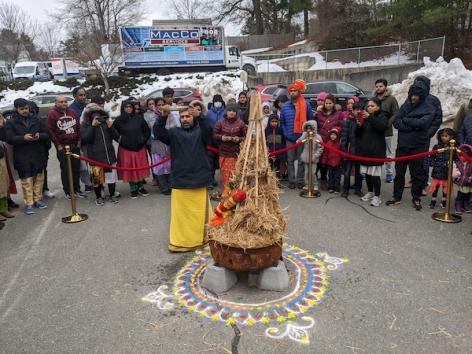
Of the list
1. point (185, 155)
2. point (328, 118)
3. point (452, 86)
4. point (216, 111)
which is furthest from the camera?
point (452, 86)

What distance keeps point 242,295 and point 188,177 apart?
5.06ft

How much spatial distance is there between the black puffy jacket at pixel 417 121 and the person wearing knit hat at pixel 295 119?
5.56ft

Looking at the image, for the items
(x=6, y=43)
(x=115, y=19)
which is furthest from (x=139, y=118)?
(x=6, y=43)

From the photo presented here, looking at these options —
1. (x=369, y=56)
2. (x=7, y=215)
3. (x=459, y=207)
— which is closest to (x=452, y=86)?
(x=369, y=56)

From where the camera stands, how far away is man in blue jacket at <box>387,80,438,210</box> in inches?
229

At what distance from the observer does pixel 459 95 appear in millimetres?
13938

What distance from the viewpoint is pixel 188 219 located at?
15.9ft

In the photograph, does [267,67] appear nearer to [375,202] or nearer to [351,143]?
[351,143]

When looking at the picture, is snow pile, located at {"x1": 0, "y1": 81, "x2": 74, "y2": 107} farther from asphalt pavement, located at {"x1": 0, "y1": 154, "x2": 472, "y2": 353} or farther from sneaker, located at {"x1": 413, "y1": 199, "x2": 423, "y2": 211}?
sneaker, located at {"x1": 413, "y1": 199, "x2": 423, "y2": 211}

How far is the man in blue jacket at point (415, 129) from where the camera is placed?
5.81 metres

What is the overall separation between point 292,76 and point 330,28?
5397 millimetres

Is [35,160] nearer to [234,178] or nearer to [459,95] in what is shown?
[234,178]

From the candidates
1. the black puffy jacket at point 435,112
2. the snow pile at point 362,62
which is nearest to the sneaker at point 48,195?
the black puffy jacket at point 435,112

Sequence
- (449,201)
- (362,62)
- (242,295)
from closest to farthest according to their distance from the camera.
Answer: (242,295) → (449,201) → (362,62)
